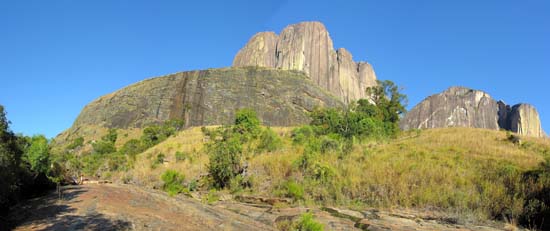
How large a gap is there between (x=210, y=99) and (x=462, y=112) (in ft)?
268

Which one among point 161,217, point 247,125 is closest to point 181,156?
point 247,125

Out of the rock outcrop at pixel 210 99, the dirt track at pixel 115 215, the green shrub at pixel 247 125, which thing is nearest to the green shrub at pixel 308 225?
the dirt track at pixel 115 215

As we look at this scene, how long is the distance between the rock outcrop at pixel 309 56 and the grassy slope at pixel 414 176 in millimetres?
107797

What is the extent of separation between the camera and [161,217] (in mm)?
4867

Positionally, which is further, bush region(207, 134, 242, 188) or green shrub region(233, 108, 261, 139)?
green shrub region(233, 108, 261, 139)

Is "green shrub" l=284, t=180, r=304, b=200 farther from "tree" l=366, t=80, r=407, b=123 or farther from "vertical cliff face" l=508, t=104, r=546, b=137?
"vertical cliff face" l=508, t=104, r=546, b=137

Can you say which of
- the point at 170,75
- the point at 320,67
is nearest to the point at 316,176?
the point at 170,75

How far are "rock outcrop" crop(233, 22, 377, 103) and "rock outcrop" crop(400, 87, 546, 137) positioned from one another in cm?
1815

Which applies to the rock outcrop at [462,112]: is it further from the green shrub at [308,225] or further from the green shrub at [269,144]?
the green shrub at [308,225]

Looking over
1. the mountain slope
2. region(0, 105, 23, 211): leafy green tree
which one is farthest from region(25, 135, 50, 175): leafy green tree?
the mountain slope

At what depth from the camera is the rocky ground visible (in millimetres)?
4255

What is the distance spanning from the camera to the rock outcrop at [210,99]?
229 feet

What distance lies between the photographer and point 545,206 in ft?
24.2

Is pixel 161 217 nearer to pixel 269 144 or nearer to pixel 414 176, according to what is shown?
pixel 414 176
